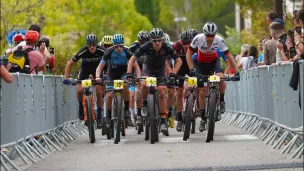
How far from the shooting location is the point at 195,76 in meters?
20.5

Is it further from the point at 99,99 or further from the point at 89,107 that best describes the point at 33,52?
the point at 99,99

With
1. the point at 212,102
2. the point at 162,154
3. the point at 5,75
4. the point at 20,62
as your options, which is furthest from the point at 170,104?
the point at 5,75

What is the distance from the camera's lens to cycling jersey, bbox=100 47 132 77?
22.0 m

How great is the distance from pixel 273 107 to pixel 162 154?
10.5ft

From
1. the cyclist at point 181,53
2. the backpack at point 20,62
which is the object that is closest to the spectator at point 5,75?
the backpack at point 20,62

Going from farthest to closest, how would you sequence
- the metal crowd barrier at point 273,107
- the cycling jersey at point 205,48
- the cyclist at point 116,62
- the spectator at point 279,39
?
the cyclist at point 116,62 < the cycling jersey at point 205,48 < the spectator at point 279,39 < the metal crowd barrier at point 273,107

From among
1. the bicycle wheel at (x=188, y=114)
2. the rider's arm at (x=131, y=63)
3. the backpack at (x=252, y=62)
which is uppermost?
the backpack at (x=252, y=62)

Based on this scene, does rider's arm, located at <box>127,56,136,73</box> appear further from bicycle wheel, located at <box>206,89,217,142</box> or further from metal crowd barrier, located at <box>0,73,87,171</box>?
bicycle wheel, located at <box>206,89,217,142</box>

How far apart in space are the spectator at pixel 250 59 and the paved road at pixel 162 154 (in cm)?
675

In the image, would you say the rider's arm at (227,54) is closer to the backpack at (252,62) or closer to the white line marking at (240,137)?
the white line marking at (240,137)

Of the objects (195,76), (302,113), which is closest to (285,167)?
(302,113)

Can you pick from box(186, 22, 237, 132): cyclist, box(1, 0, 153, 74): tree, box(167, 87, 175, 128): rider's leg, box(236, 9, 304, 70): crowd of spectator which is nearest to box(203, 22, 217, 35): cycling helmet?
box(186, 22, 237, 132): cyclist

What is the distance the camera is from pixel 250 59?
2895cm

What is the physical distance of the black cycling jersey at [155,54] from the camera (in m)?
20.6
